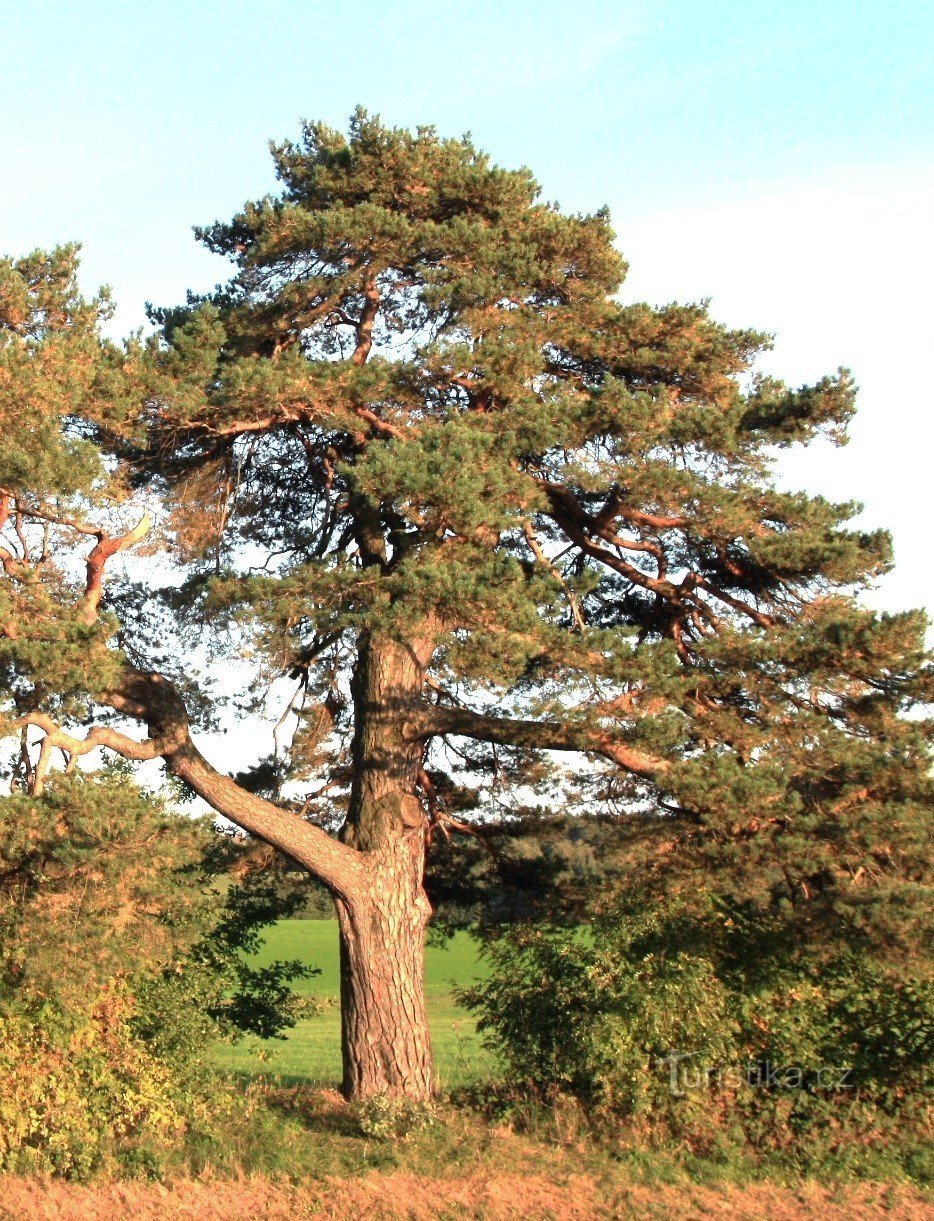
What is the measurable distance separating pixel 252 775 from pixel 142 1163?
19.4 ft

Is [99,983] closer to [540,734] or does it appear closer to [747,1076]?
[540,734]

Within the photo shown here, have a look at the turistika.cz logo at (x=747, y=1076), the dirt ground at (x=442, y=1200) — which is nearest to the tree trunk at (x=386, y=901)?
the dirt ground at (x=442, y=1200)

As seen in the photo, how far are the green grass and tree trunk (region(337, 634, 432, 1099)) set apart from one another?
0.66m

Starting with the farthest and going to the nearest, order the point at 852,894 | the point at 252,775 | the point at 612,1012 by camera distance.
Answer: the point at 252,775
the point at 612,1012
the point at 852,894

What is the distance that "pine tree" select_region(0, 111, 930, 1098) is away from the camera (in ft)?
38.8

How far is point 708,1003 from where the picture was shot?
493 inches

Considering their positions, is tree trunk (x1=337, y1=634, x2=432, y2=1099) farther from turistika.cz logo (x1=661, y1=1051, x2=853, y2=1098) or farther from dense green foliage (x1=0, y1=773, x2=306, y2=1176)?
turistika.cz logo (x1=661, y1=1051, x2=853, y2=1098)

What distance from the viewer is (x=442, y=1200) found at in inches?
431

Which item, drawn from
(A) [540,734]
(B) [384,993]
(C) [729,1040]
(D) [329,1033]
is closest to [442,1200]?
(B) [384,993]

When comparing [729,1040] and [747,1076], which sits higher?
[729,1040]

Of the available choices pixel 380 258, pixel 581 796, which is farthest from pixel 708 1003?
pixel 380 258

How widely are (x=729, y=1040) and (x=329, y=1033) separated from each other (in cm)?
2331

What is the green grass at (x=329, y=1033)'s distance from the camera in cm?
1662

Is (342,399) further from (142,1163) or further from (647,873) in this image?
(142,1163)
